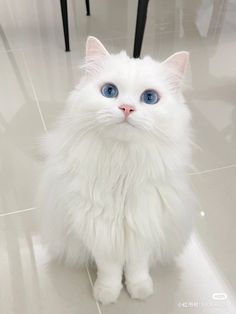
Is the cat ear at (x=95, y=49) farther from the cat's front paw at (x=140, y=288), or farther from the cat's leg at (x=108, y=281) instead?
the cat's front paw at (x=140, y=288)

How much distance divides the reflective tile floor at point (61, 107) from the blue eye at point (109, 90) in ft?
2.01

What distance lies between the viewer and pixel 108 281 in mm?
1009

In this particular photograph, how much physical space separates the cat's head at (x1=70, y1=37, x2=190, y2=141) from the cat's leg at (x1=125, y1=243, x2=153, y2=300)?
15.8 inches

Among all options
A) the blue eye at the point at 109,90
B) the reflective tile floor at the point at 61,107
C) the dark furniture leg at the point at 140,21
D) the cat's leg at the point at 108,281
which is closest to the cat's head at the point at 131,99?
the blue eye at the point at 109,90

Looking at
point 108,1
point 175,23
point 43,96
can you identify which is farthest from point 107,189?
point 108,1

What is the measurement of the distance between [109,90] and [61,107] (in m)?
1.06

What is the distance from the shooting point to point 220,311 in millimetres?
1041

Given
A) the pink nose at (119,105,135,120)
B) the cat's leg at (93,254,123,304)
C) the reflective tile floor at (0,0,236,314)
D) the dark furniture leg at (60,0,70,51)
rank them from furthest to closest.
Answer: the dark furniture leg at (60,0,70,51) → the reflective tile floor at (0,0,236,314) → the cat's leg at (93,254,123,304) → the pink nose at (119,105,135,120)

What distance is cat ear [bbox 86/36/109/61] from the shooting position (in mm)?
797

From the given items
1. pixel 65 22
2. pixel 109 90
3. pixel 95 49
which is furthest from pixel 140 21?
pixel 109 90

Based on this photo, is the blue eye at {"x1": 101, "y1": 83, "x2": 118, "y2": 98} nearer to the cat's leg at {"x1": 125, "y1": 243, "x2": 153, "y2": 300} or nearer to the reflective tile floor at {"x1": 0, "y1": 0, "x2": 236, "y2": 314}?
the cat's leg at {"x1": 125, "y1": 243, "x2": 153, "y2": 300}

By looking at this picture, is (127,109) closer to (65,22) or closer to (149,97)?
(149,97)

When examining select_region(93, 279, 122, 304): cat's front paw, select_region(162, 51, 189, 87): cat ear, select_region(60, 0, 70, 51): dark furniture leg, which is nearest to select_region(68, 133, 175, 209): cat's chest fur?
select_region(162, 51, 189, 87): cat ear

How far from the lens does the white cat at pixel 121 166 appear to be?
0.73 meters
